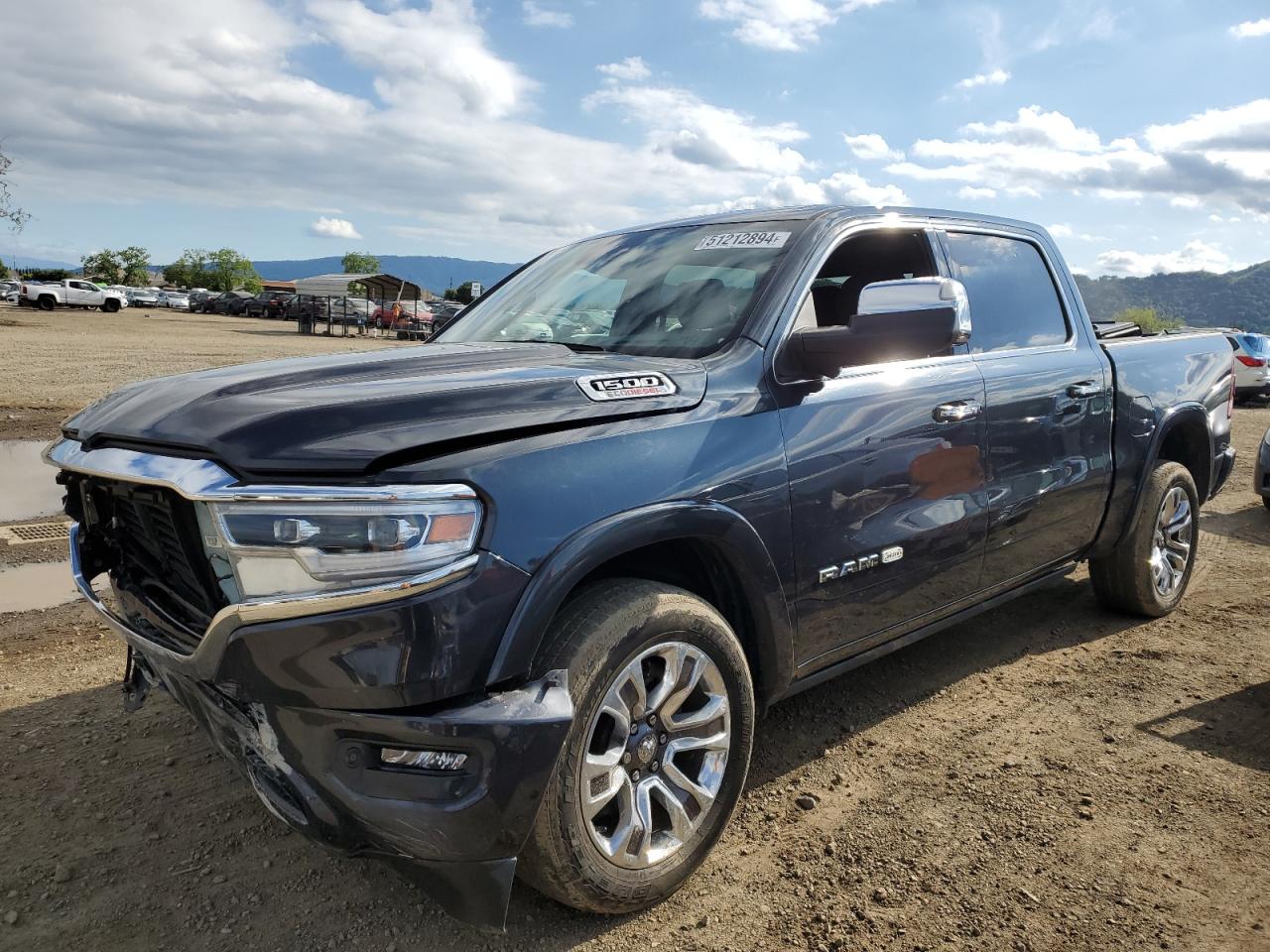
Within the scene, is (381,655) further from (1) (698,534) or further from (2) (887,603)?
(2) (887,603)

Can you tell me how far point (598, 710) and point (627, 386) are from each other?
83 centimetres

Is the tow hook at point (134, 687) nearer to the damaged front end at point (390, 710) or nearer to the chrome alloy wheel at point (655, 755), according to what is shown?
the damaged front end at point (390, 710)

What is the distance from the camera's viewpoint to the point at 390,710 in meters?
1.98

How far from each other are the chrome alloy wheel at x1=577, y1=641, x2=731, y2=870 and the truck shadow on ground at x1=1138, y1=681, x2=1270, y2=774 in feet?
6.74

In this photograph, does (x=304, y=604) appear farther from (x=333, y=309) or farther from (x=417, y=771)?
(x=333, y=309)

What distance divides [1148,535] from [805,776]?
98.7 inches

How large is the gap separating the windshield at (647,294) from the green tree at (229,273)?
11864 cm

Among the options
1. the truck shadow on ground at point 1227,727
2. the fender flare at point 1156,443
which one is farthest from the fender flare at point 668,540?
the fender flare at point 1156,443

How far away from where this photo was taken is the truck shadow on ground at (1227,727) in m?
3.42

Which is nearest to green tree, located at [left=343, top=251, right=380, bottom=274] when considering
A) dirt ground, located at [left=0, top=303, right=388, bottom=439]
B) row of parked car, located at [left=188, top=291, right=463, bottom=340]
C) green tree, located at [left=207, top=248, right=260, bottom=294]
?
green tree, located at [left=207, top=248, right=260, bottom=294]

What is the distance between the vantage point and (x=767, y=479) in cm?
265

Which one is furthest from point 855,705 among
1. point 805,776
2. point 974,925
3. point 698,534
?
point 698,534

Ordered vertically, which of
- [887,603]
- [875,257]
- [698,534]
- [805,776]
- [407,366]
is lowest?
[805,776]

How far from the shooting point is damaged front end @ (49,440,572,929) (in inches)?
76.5
